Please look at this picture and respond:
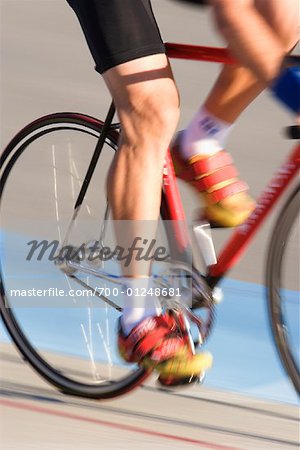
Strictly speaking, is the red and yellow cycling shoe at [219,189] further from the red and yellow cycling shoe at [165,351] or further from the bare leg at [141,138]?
the red and yellow cycling shoe at [165,351]

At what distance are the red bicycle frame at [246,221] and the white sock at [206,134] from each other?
0.09 meters

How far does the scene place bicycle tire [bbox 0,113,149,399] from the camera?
12.6ft

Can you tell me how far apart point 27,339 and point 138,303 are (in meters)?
0.63

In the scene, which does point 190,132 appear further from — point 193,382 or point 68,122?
point 193,382

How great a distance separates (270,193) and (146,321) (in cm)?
51

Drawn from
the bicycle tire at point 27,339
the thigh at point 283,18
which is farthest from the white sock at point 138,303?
the thigh at point 283,18

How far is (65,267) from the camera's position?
3.93 m

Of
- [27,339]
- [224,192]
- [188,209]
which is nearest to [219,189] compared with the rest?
[224,192]

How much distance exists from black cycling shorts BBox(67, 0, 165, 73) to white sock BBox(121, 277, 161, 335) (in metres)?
0.62

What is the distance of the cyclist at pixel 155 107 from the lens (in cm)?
332

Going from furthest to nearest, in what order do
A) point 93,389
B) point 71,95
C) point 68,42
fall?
point 68,42 → point 71,95 → point 93,389

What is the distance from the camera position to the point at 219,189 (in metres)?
3.65

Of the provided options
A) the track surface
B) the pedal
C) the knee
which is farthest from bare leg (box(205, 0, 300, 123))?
the track surface

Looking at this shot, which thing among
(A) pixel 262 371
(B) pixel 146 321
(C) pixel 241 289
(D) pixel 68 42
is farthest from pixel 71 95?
(B) pixel 146 321
